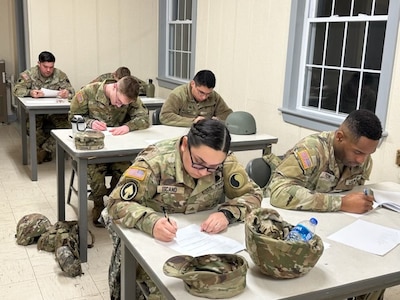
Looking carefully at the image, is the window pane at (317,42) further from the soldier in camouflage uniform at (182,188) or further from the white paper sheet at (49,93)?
the white paper sheet at (49,93)

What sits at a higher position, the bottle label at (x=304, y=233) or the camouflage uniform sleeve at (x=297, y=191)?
the bottle label at (x=304, y=233)

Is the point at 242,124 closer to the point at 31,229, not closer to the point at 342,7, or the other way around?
the point at 342,7

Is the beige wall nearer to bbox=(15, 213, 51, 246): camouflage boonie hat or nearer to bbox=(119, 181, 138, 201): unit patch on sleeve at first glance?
bbox=(119, 181, 138, 201): unit patch on sleeve

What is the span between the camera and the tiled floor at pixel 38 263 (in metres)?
2.59

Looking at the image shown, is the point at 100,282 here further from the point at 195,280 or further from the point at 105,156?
the point at 195,280

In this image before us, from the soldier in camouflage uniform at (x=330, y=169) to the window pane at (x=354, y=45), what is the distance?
1334 mm

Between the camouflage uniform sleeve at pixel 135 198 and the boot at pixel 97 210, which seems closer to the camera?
the camouflage uniform sleeve at pixel 135 198

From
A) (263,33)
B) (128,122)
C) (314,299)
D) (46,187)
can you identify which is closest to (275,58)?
(263,33)

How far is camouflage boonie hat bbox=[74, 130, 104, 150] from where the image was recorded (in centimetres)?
278

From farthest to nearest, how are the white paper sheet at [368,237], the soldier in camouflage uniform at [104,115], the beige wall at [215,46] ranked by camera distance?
the beige wall at [215,46] → the soldier in camouflage uniform at [104,115] → the white paper sheet at [368,237]

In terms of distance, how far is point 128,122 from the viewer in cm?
355

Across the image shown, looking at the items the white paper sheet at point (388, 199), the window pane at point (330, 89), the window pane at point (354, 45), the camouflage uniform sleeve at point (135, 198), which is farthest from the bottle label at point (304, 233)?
the window pane at point (330, 89)

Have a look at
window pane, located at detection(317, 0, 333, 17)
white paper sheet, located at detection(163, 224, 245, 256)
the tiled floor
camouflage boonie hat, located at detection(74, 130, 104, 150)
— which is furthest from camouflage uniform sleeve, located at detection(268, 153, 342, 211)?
window pane, located at detection(317, 0, 333, 17)

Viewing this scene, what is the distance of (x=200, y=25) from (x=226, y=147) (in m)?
3.74
